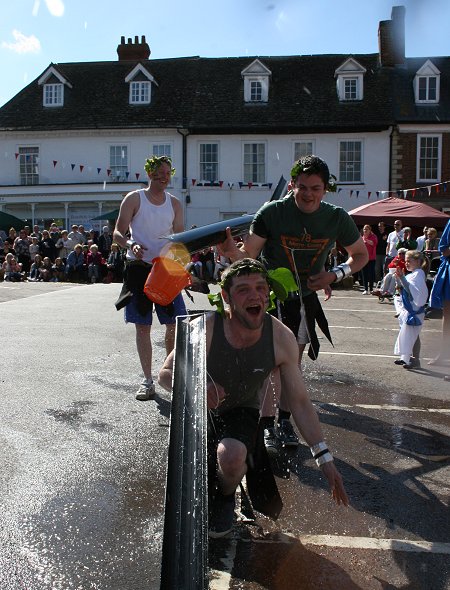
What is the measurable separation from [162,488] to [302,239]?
1.97 meters

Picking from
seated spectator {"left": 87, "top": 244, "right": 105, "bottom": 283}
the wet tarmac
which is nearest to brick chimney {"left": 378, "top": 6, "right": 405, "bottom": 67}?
seated spectator {"left": 87, "top": 244, "right": 105, "bottom": 283}

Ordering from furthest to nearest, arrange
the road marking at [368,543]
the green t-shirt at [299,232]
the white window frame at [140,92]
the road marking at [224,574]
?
the white window frame at [140,92], the green t-shirt at [299,232], the road marking at [368,543], the road marking at [224,574]

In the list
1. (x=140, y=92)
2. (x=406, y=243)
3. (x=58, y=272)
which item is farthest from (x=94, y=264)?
(x=140, y=92)

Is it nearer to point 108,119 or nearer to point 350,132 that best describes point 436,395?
point 350,132

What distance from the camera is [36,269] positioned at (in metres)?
22.6

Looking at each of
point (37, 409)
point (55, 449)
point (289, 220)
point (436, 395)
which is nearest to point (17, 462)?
point (55, 449)

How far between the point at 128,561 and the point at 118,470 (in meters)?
1.11

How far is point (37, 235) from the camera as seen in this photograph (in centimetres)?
2453

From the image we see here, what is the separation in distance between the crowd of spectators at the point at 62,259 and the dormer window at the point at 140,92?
1235 cm

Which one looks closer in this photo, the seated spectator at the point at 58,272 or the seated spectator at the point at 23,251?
the seated spectator at the point at 58,272

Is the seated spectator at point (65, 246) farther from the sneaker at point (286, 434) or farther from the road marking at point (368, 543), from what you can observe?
the road marking at point (368, 543)

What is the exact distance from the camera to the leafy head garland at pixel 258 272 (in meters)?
3.36

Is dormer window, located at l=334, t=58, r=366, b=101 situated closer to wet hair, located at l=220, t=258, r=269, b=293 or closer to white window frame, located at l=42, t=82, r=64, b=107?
white window frame, located at l=42, t=82, r=64, b=107

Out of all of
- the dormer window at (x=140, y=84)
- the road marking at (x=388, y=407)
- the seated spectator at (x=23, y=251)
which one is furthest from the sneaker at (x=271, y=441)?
the dormer window at (x=140, y=84)
